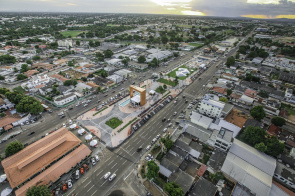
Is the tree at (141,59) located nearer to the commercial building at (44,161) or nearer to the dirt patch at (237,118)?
the dirt patch at (237,118)

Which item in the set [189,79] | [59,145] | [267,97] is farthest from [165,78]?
[59,145]

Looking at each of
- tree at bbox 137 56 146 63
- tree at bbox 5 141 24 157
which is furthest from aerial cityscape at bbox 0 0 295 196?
tree at bbox 137 56 146 63

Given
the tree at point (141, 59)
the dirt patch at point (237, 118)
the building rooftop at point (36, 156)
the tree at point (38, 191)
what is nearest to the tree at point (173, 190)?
the tree at point (38, 191)

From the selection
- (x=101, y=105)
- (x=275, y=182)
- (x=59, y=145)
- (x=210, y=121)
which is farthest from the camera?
(x=101, y=105)

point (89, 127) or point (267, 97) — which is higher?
point (267, 97)

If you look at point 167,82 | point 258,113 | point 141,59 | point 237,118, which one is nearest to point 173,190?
point 237,118

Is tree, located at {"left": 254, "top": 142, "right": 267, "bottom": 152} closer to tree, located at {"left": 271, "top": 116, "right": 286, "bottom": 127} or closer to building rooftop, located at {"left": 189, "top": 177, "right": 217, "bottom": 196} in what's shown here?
tree, located at {"left": 271, "top": 116, "right": 286, "bottom": 127}

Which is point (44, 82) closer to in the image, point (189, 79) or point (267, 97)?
point (189, 79)
